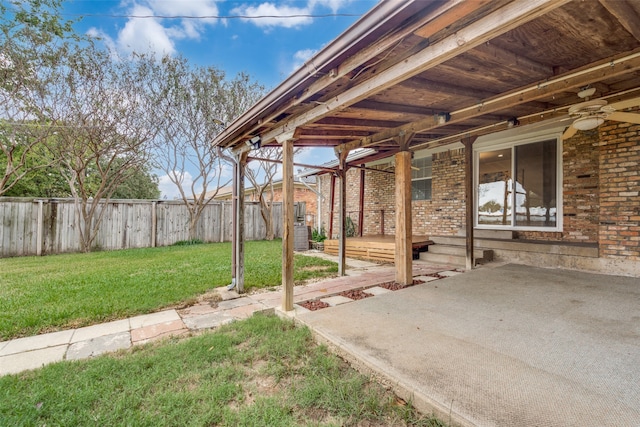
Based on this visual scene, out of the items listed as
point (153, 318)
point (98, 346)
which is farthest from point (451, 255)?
point (98, 346)

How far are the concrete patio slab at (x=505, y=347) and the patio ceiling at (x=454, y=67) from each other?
197cm

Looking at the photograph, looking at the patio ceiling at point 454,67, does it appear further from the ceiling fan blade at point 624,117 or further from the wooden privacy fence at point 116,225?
the wooden privacy fence at point 116,225

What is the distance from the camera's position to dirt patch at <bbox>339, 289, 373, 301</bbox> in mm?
3802

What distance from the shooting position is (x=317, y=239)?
9711 millimetres

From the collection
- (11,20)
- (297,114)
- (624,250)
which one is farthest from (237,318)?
(11,20)

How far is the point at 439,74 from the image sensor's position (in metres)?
2.61

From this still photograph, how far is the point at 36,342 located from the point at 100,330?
501 mm

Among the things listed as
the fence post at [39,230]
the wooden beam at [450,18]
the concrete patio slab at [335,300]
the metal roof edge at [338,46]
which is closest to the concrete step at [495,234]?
the concrete patio slab at [335,300]

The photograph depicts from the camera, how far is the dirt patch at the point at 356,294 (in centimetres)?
380

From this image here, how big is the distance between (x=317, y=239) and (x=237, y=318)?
6.43 metres

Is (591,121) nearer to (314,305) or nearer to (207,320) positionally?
(314,305)

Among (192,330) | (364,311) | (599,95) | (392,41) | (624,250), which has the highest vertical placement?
(599,95)

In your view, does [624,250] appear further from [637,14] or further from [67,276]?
[67,276]

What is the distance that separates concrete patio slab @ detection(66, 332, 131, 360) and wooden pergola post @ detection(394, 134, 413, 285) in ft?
11.5
